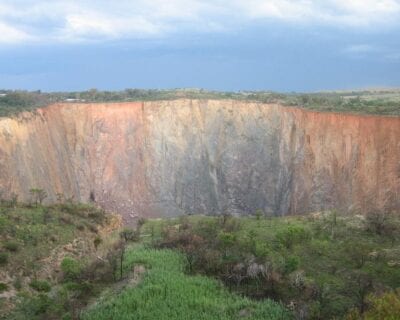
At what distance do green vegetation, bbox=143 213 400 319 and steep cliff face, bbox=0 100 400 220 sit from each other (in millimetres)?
15275

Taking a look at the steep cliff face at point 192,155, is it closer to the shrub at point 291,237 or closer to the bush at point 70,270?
the shrub at point 291,237

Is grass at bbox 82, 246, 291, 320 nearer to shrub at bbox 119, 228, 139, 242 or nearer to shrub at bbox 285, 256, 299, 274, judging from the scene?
shrub at bbox 285, 256, 299, 274

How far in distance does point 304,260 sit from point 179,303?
7320 millimetres

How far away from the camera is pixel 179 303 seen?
64.5 feet

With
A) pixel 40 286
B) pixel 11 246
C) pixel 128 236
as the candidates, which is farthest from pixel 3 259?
pixel 128 236

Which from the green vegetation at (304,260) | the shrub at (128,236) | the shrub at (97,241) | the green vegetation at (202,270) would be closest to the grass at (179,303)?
the green vegetation at (202,270)

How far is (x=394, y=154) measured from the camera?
41812mm

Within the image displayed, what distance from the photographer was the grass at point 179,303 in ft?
61.9

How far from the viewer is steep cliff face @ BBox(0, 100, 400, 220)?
1802 inches

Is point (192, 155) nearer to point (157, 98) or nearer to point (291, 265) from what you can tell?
point (157, 98)

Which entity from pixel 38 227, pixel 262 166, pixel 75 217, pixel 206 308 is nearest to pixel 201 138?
pixel 262 166

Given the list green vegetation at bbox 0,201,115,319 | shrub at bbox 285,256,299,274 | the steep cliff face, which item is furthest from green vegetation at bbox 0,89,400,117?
shrub at bbox 285,256,299,274

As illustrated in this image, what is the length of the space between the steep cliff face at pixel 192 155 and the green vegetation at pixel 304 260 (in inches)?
601

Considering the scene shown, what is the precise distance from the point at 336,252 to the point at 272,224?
26.6 feet
